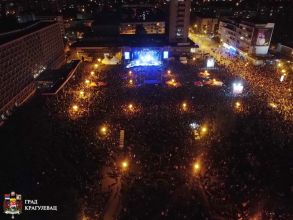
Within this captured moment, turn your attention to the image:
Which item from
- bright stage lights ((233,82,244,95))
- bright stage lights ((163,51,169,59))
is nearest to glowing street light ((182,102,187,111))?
bright stage lights ((233,82,244,95))

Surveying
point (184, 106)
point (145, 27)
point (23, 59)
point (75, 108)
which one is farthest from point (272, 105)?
point (145, 27)

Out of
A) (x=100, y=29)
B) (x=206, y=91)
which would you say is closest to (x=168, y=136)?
(x=206, y=91)

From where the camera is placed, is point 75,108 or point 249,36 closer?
point 75,108

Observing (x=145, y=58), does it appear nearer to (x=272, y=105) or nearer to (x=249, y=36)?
(x=249, y=36)

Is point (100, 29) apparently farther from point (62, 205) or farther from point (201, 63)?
point (62, 205)

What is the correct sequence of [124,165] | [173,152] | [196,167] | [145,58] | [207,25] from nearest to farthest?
[196,167] → [124,165] → [173,152] → [145,58] → [207,25]
